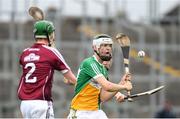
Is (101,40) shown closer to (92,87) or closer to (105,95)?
(92,87)

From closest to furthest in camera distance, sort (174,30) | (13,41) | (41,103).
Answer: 1. (41,103)
2. (13,41)
3. (174,30)

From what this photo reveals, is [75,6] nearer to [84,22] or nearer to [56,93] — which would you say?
[84,22]

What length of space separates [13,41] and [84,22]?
2.93 meters

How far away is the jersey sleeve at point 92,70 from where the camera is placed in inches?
437

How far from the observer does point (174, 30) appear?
2775cm

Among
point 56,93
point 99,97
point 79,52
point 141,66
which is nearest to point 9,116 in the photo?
point 56,93

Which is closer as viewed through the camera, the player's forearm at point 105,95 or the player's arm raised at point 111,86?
the player's arm raised at point 111,86

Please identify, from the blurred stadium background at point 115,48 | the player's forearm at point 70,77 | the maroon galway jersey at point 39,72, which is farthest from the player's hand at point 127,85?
the blurred stadium background at point 115,48

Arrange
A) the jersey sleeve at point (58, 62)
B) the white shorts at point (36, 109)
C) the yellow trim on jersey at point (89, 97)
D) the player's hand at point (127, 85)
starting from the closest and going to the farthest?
the player's hand at point (127, 85) < the white shorts at point (36, 109) < the jersey sleeve at point (58, 62) < the yellow trim on jersey at point (89, 97)

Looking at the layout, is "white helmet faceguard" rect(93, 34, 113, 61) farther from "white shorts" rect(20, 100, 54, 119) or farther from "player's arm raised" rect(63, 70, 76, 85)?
"white shorts" rect(20, 100, 54, 119)

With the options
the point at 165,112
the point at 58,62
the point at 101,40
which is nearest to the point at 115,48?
the point at 165,112

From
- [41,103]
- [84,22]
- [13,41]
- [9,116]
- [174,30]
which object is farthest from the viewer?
[174,30]

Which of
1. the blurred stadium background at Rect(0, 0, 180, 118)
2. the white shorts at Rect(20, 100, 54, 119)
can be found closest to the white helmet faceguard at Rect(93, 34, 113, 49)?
the white shorts at Rect(20, 100, 54, 119)

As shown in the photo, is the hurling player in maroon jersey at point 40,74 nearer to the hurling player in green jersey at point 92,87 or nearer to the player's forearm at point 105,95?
the hurling player in green jersey at point 92,87
